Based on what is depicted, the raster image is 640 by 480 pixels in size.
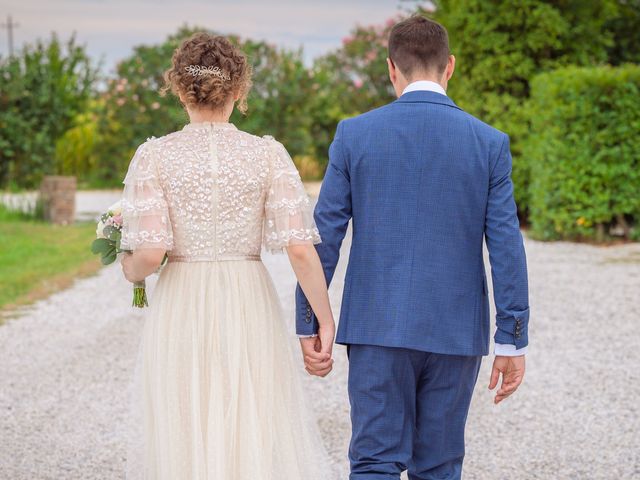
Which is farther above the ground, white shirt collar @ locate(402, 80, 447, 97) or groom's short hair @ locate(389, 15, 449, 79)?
groom's short hair @ locate(389, 15, 449, 79)

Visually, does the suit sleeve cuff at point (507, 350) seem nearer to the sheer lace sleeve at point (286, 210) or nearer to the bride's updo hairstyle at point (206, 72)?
the sheer lace sleeve at point (286, 210)

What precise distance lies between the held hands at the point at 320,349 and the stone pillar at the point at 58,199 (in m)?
13.5

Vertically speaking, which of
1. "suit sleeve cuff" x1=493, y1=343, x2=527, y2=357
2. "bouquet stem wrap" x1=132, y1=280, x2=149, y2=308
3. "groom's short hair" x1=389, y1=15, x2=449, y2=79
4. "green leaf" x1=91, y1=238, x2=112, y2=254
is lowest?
"suit sleeve cuff" x1=493, y1=343, x2=527, y2=357

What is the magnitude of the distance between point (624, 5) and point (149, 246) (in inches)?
615

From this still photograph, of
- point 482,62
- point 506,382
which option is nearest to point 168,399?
point 506,382

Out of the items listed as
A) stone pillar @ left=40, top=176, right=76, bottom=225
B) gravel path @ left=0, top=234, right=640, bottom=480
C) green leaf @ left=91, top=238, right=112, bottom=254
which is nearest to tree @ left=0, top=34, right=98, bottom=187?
stone pillar @ left=40, top=176, right=76, bottom=225

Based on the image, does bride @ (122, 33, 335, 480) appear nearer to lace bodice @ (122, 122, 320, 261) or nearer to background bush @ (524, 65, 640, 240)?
lace bodice @ (122, 122, 320, 261)

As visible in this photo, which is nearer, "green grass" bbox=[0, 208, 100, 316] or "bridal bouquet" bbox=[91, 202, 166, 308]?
"bridal bouquet" bbox=[91, 202, 166, 308]

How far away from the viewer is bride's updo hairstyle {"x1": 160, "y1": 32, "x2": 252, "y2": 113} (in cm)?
298

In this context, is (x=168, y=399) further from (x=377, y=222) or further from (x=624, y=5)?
(x=624, y=5)

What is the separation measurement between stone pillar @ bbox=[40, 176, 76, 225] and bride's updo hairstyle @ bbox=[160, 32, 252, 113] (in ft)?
44.1

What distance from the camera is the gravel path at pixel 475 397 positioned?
454cm

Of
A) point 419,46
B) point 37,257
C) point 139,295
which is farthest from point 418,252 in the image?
point 37,257

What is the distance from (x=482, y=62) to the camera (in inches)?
583
